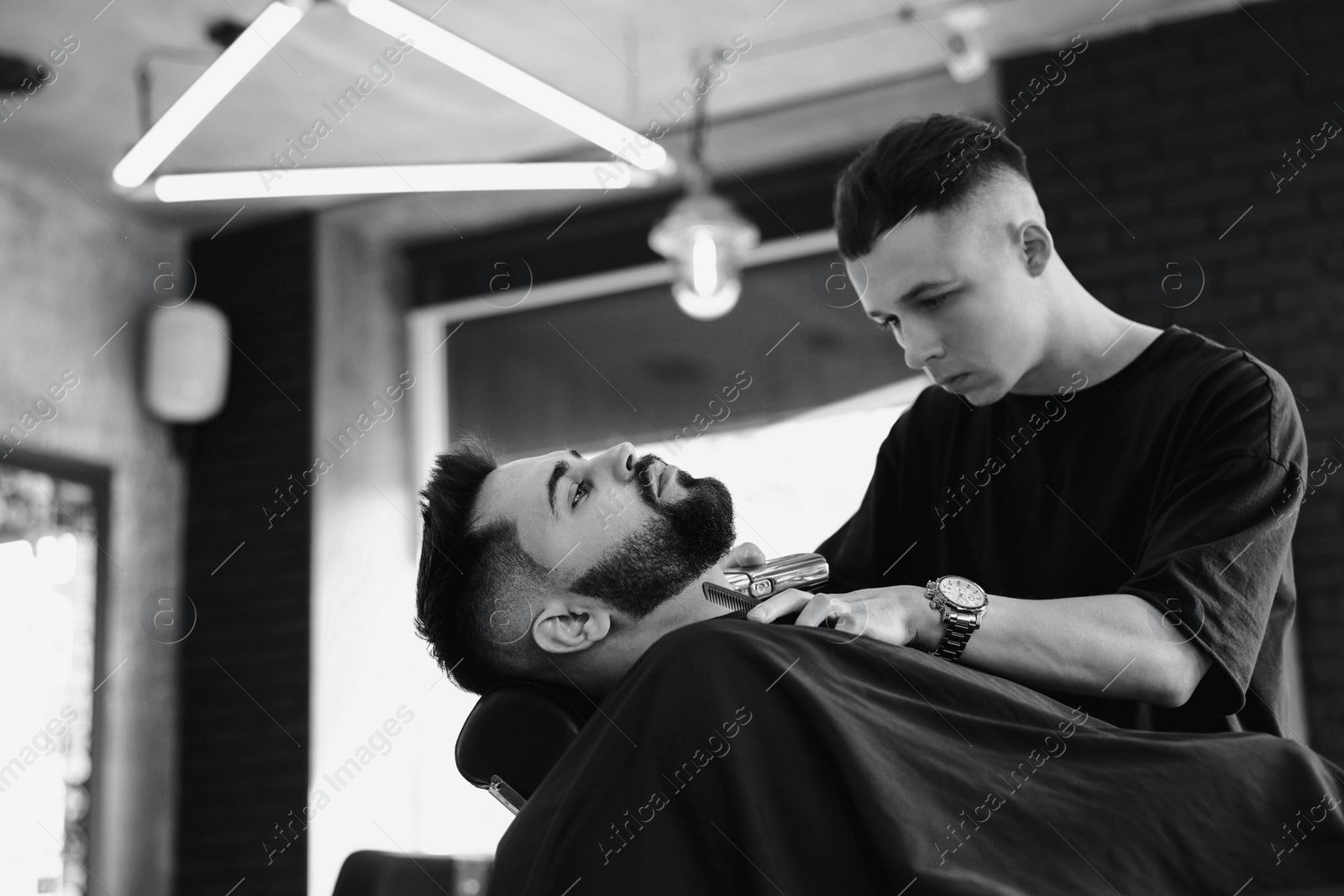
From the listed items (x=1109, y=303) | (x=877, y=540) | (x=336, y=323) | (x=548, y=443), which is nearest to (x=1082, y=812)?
(x=877, y=540)

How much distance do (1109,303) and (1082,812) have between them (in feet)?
10.8

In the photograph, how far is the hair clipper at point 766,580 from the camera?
169cm

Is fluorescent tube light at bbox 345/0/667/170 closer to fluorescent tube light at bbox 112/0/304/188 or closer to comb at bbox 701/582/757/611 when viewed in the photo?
fluorescent tube light at bbox 112/0/304/188

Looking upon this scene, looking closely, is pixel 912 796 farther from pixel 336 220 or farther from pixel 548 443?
pixel 336 220

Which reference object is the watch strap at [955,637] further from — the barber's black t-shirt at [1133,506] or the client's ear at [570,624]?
the client's ear at [570,624]

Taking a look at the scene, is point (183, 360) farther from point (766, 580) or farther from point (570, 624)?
point (766, 580)

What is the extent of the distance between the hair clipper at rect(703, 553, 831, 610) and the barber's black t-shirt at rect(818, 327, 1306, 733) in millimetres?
315

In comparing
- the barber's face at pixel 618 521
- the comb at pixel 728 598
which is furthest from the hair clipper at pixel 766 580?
the barber's face at pixel 618 521

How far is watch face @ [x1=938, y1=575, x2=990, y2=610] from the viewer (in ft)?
5.02

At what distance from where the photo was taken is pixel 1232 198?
432 cm

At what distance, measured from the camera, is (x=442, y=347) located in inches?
230

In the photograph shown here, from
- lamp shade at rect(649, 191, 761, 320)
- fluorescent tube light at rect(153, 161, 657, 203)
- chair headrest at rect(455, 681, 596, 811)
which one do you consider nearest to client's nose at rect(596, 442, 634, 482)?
chair headrest at rect(455, 681, 596, 811)

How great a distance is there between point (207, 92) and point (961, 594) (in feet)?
8.31

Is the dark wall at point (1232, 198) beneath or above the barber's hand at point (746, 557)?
above
